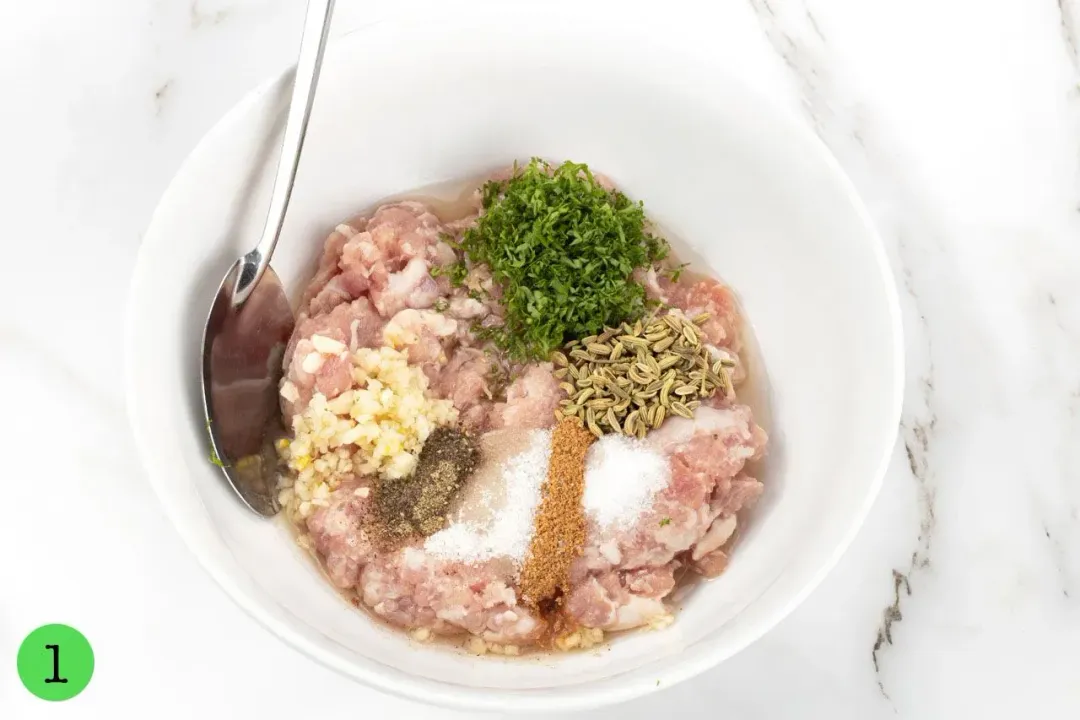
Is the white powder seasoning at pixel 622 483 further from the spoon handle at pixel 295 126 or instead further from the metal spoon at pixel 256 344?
the spoon handle at pixel 295 126

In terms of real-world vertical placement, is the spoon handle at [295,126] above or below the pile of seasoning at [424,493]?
above

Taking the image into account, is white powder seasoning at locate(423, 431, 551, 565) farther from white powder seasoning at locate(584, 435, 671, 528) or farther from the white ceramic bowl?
the white ceramic bowl

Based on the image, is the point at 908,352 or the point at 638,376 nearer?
the point at 638,376

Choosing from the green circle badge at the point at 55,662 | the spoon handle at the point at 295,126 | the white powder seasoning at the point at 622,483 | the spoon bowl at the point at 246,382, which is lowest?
the white powder seasoning at the point at 622,483

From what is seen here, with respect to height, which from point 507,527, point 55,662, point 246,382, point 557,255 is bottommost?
point 507,527

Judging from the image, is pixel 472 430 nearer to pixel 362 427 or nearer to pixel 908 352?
pixel 362 427

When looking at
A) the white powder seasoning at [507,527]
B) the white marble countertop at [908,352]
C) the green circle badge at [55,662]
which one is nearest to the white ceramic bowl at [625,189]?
the white powder seasoning at [507,527]

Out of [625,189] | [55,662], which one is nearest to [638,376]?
[625,189]
